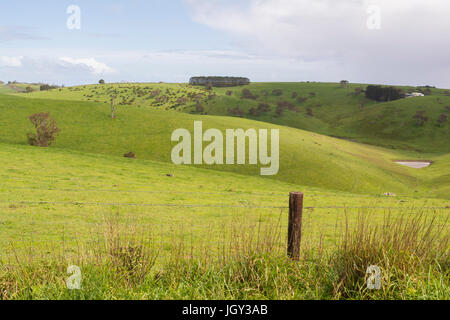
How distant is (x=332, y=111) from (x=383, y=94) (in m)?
31.7

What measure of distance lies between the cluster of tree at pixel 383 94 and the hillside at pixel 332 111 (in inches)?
165

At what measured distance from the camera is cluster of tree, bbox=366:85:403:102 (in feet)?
621

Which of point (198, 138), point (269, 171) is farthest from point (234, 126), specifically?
point (269, 171)

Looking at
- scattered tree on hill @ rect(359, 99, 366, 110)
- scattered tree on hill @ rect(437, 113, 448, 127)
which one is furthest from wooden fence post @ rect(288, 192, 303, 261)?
scattered tree on hill @ rect(359, 99, 366, 110)

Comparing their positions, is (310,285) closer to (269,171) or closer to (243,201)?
(243,201)

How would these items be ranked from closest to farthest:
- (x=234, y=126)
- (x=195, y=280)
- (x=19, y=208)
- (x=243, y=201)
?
(x=195, y=280) < (x=19, y=208) < (x=243, y=201) < (x=234, y=126)

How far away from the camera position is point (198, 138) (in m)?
67.1

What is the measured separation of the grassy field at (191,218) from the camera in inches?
314

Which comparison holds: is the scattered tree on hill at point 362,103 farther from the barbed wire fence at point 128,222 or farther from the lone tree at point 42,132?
the barbed wire fence at point 128,222

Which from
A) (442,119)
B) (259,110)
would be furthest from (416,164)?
(259,110)

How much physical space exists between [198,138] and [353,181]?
1053 inches

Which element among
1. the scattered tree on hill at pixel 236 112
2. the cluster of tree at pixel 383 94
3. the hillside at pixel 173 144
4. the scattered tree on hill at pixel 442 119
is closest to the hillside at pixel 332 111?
the scattered tree on hill at pixel 236 112

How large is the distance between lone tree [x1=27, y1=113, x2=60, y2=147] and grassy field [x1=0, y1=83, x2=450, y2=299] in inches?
142

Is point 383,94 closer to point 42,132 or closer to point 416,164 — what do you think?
point 416,164
